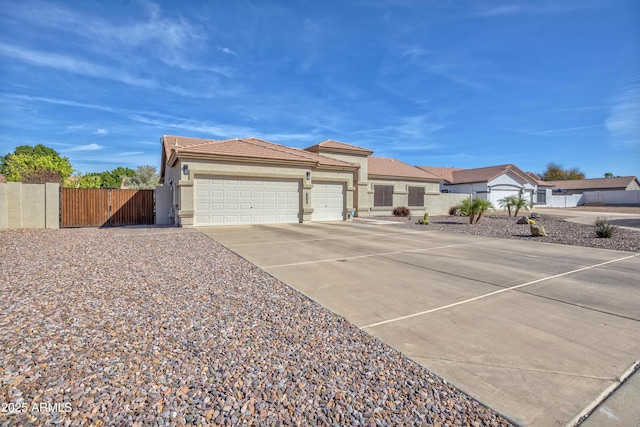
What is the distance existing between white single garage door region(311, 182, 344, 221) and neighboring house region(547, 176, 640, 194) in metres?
41.3

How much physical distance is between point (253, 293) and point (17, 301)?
131 inches

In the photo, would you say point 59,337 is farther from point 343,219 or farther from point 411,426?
point 343,219

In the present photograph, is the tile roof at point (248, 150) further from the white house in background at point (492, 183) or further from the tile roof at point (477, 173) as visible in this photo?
the tile roof at point (477, 173)

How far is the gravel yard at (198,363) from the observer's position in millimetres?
2320

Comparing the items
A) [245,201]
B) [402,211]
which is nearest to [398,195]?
[402,211]

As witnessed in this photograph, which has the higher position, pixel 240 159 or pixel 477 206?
pixel 240 159

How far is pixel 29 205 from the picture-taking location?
15.0m

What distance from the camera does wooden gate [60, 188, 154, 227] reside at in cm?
1623

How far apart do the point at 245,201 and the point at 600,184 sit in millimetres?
59152

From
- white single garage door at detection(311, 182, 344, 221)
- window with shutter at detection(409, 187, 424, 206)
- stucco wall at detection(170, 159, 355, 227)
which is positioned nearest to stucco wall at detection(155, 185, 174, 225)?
stucco wall at detection(170, 159, 355, 227)

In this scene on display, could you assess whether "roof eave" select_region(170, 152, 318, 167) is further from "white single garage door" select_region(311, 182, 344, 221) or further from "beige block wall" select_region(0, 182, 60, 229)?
"beige block wall" select_region(0, 182, 60, 229)

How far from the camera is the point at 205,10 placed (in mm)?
12398

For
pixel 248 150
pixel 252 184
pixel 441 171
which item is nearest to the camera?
pixel 252 184

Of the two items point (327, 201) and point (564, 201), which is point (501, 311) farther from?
point (564, 201)
